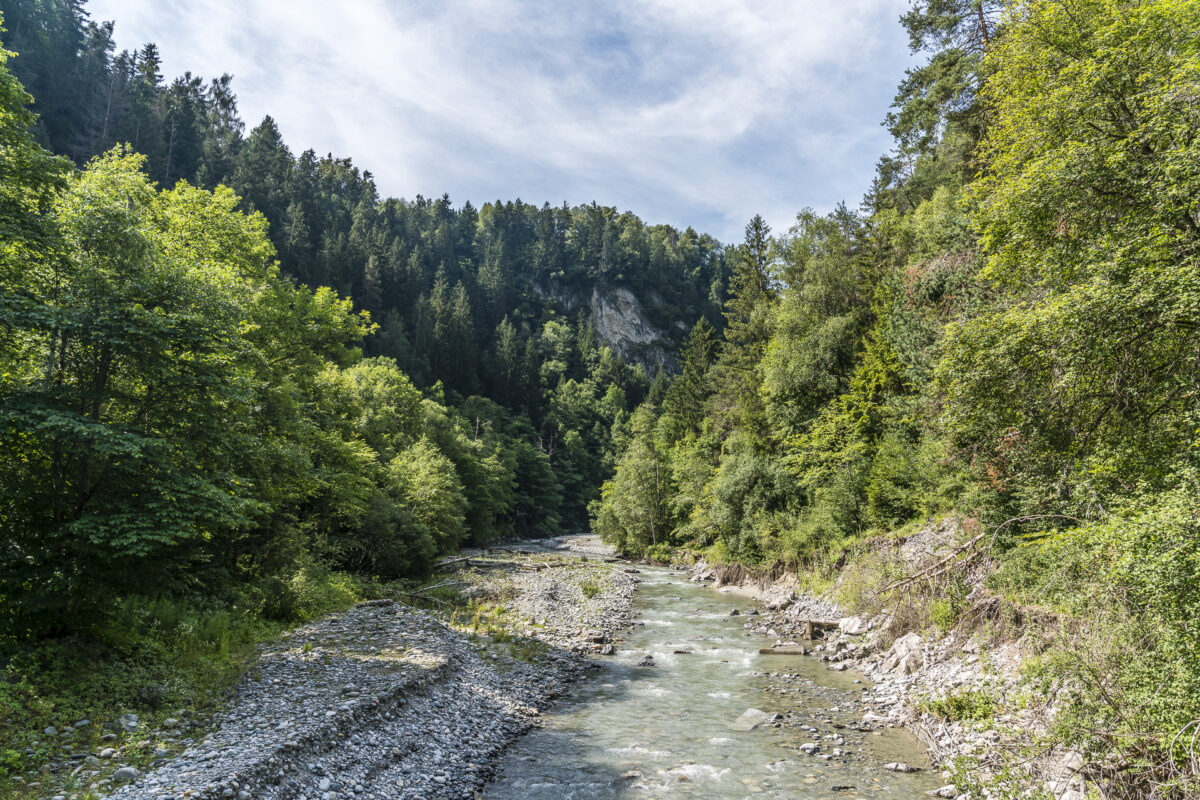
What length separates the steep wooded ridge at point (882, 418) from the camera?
8.72m

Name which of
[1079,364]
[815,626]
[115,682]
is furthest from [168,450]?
[815,626]

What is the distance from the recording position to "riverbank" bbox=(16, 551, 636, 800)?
8.41 meters

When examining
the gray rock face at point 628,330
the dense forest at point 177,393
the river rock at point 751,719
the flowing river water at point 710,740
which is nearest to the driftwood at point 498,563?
the dense forest at point 177,393

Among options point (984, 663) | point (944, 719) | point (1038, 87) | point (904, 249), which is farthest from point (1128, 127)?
point (904, 249)

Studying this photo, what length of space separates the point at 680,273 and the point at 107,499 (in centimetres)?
17541

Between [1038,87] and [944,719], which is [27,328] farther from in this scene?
[1038,87]

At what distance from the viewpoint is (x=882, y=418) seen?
91.4 ft

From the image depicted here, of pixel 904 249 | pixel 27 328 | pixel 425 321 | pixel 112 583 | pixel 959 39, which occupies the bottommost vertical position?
pixel 112 583

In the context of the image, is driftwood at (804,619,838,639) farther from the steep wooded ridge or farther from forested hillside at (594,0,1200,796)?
forested hillside at (594,0,1200,796)

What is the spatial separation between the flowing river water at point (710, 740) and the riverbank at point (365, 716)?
119 cm

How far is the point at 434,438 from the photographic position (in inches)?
2338

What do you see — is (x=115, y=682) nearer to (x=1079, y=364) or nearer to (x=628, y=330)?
(x=1079, y=364)

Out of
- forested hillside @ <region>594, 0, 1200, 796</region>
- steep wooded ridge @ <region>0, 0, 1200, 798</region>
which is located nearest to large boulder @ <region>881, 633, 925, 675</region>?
steep wooded ridge @ <region>0, 0, 1200, 798</region>

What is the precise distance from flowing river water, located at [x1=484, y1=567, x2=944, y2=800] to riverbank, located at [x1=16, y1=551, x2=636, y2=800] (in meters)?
1.19
